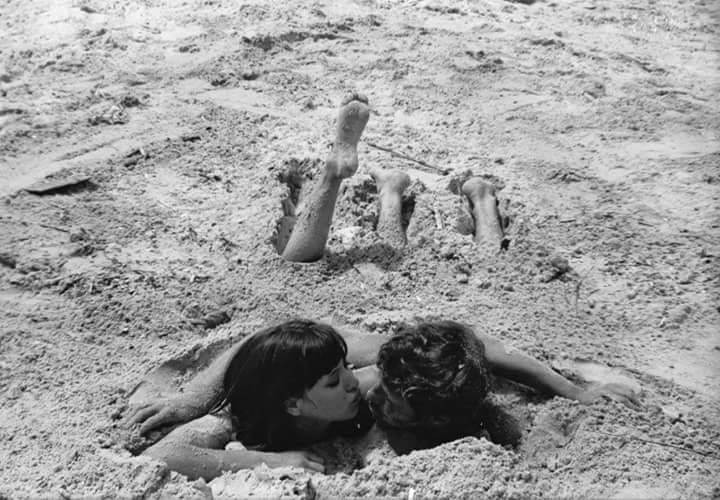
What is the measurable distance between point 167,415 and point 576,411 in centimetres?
108

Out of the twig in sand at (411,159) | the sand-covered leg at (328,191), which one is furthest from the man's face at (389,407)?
the twig in sand at (411,159)

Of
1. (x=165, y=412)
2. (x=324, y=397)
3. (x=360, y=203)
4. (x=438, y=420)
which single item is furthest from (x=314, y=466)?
(x=360, y=203)

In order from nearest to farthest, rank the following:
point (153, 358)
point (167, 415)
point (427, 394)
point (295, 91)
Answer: point (427, 394) → point (167, 415) → point (153, 358) → point (295, 91)

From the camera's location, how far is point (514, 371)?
2332 mm

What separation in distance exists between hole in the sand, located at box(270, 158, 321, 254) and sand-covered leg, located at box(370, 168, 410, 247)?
0.88ft

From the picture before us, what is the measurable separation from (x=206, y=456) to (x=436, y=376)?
60 cm

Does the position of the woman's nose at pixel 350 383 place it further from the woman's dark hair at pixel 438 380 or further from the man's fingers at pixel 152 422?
the man's fingers at pixel 152 422

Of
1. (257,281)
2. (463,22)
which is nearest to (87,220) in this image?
(257,281)

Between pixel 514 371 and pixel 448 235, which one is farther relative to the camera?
pixel 448 235

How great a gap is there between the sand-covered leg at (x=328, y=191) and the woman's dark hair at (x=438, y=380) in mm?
766

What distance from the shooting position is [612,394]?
225 centimetres

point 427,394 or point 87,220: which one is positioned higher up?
point 427,394

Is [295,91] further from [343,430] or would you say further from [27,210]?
[343,430]

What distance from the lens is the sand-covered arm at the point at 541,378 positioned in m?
2.25
